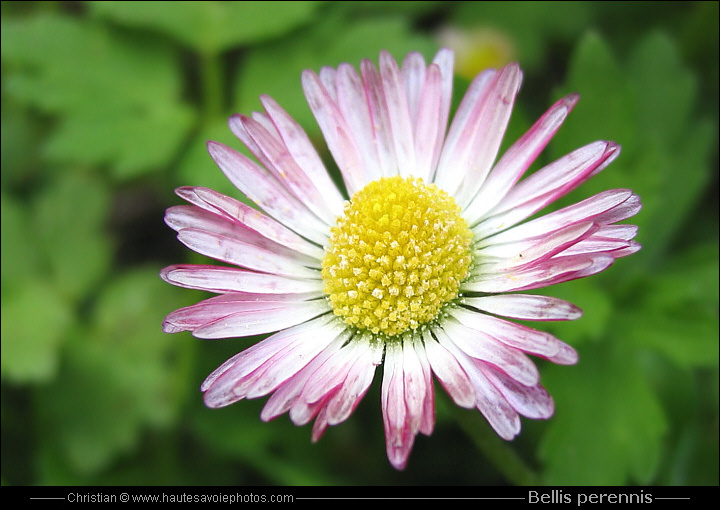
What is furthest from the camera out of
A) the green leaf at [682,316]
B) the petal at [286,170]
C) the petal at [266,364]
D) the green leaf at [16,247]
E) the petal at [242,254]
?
the green leaf at [16,247]

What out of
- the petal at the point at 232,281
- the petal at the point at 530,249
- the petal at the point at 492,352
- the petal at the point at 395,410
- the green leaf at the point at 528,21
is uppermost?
the green leaf at the point at 528,21

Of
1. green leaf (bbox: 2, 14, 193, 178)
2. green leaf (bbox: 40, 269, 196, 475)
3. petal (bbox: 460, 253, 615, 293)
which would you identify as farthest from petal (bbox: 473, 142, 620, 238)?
green leaf (bbox: 40, 269, 196, 475)

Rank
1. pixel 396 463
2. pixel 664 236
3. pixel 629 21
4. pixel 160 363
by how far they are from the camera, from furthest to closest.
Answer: pixel 629 21
pixel 160 363
pixel 664 236
pixel 396 463

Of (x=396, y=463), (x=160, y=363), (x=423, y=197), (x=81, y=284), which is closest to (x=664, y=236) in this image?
(x=423, y=197)

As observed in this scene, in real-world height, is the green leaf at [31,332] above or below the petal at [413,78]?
below

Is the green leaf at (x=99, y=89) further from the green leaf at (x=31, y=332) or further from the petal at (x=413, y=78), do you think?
the petal at (x=413, y=78)

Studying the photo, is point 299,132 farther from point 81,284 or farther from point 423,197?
point 81,284

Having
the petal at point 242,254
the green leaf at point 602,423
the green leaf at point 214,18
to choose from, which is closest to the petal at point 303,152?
the petal at point 242,254
